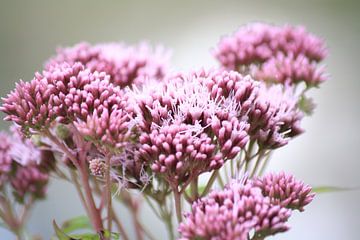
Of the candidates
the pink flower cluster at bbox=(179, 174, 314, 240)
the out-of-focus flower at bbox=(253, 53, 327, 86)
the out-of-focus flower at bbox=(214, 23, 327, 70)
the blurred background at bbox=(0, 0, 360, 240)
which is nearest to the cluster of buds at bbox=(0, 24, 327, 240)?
the pink flower cluster at bbox=(179, 174, 314, 240)

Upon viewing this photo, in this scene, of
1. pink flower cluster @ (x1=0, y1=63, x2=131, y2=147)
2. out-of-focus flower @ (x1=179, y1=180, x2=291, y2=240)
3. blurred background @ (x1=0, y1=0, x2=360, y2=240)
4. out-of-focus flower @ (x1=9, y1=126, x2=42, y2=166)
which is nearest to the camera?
out-of-focus flower @ (x1=179, y1=180, x2=291, y2=240)

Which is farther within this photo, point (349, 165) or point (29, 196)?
point (349, 165)

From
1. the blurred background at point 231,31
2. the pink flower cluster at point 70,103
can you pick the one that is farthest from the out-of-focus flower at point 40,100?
the blurred background at point 231,31

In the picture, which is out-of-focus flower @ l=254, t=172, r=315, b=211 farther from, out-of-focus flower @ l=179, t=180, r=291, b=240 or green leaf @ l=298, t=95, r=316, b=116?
green leaf @ l=298, t=95, r=316, b=116

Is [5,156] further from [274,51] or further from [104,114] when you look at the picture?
[274,51]

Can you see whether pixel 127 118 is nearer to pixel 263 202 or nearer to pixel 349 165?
pixel 263 202

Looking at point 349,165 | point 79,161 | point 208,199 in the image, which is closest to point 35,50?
point 349,165

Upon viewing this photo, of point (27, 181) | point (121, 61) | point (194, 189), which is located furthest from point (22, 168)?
point (194, 189)

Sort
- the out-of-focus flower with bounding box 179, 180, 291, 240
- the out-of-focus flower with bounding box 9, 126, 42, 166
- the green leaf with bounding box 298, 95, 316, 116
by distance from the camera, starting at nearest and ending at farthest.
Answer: the out-of-focus flower with bounding box 179, 180, 291, 240 < the out-of-focus flower with bounding box 9, 126, 42, 166 < the green leaf with bounding box 298, 95, 316, 116
